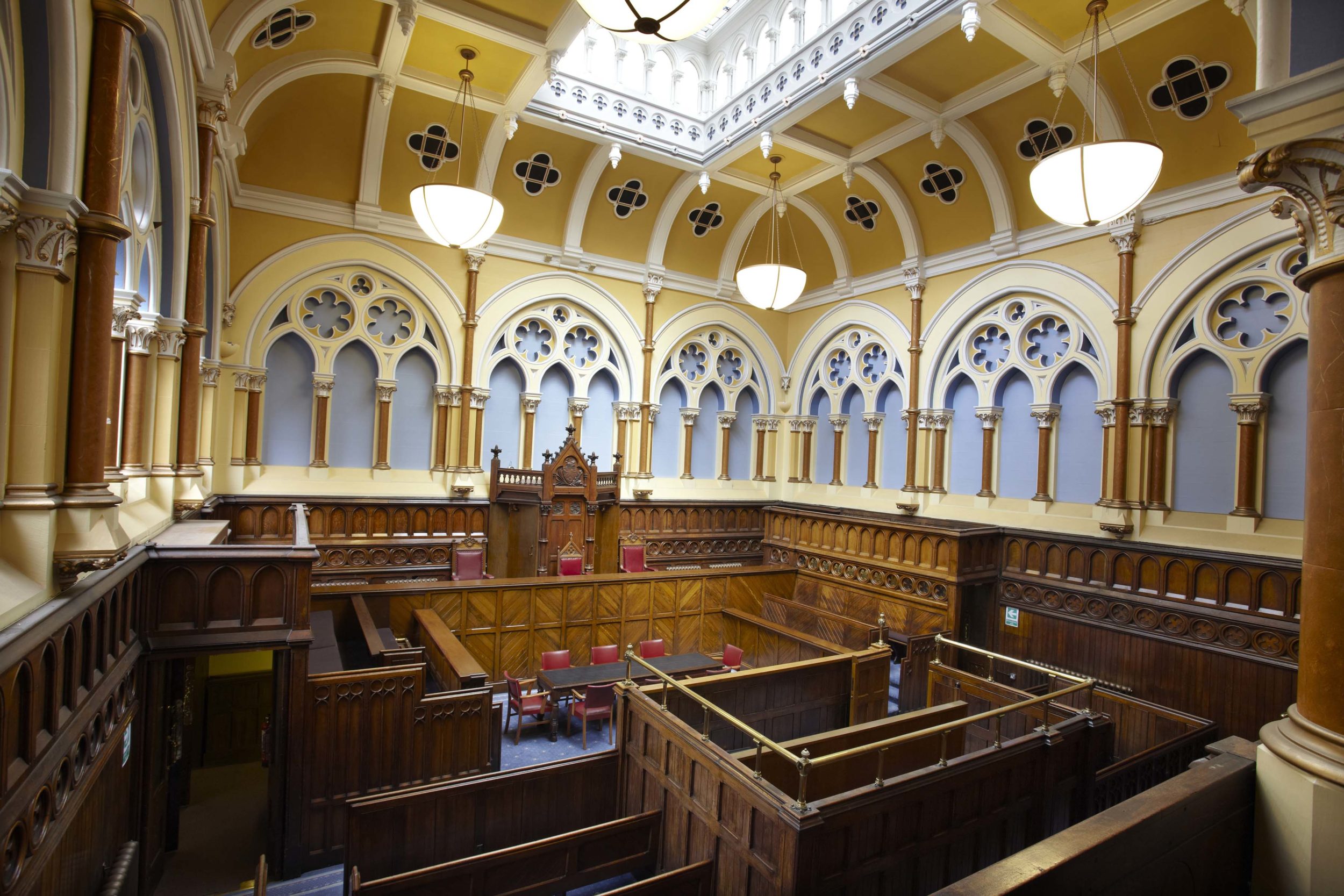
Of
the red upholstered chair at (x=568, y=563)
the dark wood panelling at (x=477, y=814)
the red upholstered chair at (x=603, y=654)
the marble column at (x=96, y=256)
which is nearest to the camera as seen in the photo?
the marble column at (x=96, y=256)

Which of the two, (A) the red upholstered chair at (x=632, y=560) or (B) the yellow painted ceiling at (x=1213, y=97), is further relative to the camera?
(A) the red upholstered chair at (x=632, y=560)

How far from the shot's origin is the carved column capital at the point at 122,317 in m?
5.32

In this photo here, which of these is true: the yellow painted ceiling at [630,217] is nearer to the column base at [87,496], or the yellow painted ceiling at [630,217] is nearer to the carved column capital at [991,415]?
the carved column capital at [991,415]

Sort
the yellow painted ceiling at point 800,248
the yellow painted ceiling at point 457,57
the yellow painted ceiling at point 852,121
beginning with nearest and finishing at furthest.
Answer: the yellow painted ceiling at point 457,57 < the yellow painted ceiling at point 852,121 < the yellow painted ceiling at point 800,248

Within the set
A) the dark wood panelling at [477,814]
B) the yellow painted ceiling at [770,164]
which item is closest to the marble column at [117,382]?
the dark wood panelling at [477,814]

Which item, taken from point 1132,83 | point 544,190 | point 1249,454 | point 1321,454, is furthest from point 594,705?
point 1132,83

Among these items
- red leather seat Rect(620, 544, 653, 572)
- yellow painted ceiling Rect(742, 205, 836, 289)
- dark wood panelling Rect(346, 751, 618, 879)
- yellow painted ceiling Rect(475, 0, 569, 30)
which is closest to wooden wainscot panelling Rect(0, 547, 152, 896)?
dark wood panelling Rect(346, 751, 618, 879)

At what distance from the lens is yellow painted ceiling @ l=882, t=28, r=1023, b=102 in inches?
363

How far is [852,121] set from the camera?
11.3m

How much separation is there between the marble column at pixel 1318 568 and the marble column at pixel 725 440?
13187mm

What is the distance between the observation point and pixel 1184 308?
959 centimetres

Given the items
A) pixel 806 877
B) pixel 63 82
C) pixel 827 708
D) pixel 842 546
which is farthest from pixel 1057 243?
pixel 63 82

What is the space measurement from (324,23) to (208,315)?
4.49 m

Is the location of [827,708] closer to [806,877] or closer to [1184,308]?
[806,877]
